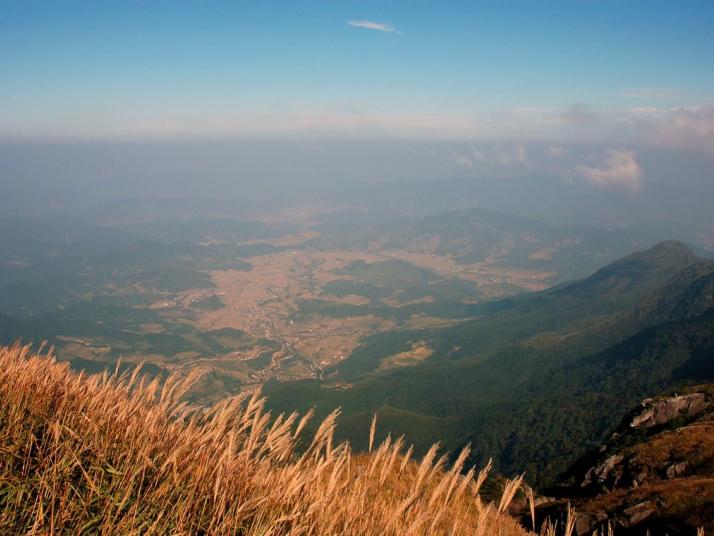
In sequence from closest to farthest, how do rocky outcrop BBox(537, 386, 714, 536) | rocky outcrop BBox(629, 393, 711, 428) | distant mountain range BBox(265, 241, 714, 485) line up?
rocky outcrop BBox(537, 386, 714, 536) < rocky outcrop BBox(629, 393, 711, 428) < distant mountain range BBox(265, 241, 714, 485)

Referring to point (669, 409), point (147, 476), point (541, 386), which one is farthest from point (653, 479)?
point (541, 386)

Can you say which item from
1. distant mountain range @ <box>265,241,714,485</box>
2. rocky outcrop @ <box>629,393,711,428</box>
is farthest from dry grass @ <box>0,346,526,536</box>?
distant mountain range @ <box>265,241,714,485</box>

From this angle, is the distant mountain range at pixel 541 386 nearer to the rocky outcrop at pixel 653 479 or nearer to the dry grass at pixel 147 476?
the rocky outcrop at pixel 653 479

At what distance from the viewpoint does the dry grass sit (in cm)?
274

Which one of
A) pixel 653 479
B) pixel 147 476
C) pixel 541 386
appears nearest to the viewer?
pixel 147 476

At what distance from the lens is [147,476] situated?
3.19 meters

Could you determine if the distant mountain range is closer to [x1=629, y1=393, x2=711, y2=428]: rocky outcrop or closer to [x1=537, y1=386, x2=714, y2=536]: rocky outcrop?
[x1=629, y1=393, x2=711, y2=428]: rocky outcrop

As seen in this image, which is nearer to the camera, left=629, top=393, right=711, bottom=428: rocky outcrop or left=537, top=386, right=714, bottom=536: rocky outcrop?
left=537, top=386, right=714, bottom=536: rocky outcrop

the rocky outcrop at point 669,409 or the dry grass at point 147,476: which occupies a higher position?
the dry grass at point 147,476

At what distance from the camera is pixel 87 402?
161 inches

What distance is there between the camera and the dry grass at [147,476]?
8.98ft

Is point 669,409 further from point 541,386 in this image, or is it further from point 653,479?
point 541,386

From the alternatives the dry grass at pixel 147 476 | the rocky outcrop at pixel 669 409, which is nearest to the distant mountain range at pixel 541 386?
the rocky outcrop at pixel 669 409

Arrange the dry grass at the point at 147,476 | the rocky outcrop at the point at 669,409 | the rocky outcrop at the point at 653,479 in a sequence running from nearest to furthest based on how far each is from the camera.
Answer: the dry grass at the point at 147,476 < the rocky outcrop at the point at 653,479 < the rocky outcrop at the point at 669,409
